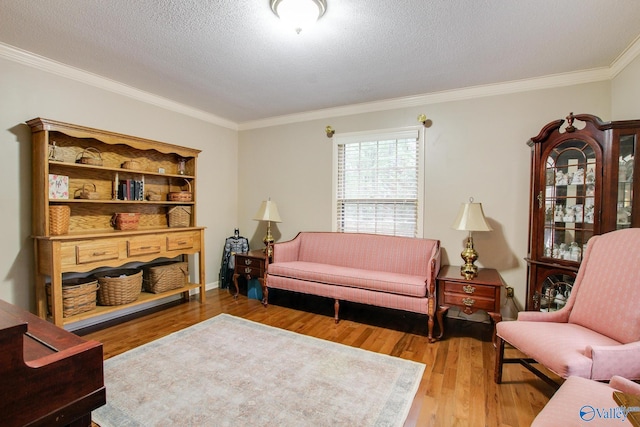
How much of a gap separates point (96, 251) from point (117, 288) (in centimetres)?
44

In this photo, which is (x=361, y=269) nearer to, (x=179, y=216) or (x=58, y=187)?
(x=179, y=216)

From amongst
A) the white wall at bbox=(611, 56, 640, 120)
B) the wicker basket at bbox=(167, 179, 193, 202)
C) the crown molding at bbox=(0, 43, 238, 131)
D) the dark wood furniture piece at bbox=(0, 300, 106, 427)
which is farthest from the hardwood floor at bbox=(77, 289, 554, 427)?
the crown molding at bbox=(0, 43, 238, 131)

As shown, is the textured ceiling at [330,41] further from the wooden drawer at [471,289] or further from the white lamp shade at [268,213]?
the wooden drawer at [471,289]

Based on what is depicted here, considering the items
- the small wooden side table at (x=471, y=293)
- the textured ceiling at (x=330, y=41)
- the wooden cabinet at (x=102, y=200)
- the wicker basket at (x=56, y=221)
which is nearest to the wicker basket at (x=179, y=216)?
the wooden cabinet at (x=102, y=200)

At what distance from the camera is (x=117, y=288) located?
2.92 m

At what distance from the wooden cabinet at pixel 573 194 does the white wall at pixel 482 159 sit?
0.35 meters

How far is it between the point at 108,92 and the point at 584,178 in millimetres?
4481

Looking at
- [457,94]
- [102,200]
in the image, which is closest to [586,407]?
[457,94]

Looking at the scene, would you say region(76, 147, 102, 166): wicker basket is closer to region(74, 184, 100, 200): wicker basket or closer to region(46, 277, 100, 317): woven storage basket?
region(74, 184, 100, 200): wicker basket

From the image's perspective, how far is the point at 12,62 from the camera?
251cm

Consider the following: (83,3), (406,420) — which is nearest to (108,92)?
(83,3)

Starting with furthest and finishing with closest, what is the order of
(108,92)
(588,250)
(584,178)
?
(108,92)
(584,178)
(588,250)

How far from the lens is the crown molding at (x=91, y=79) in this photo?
8.22ft

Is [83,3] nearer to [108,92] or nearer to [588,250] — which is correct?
[108,92]
